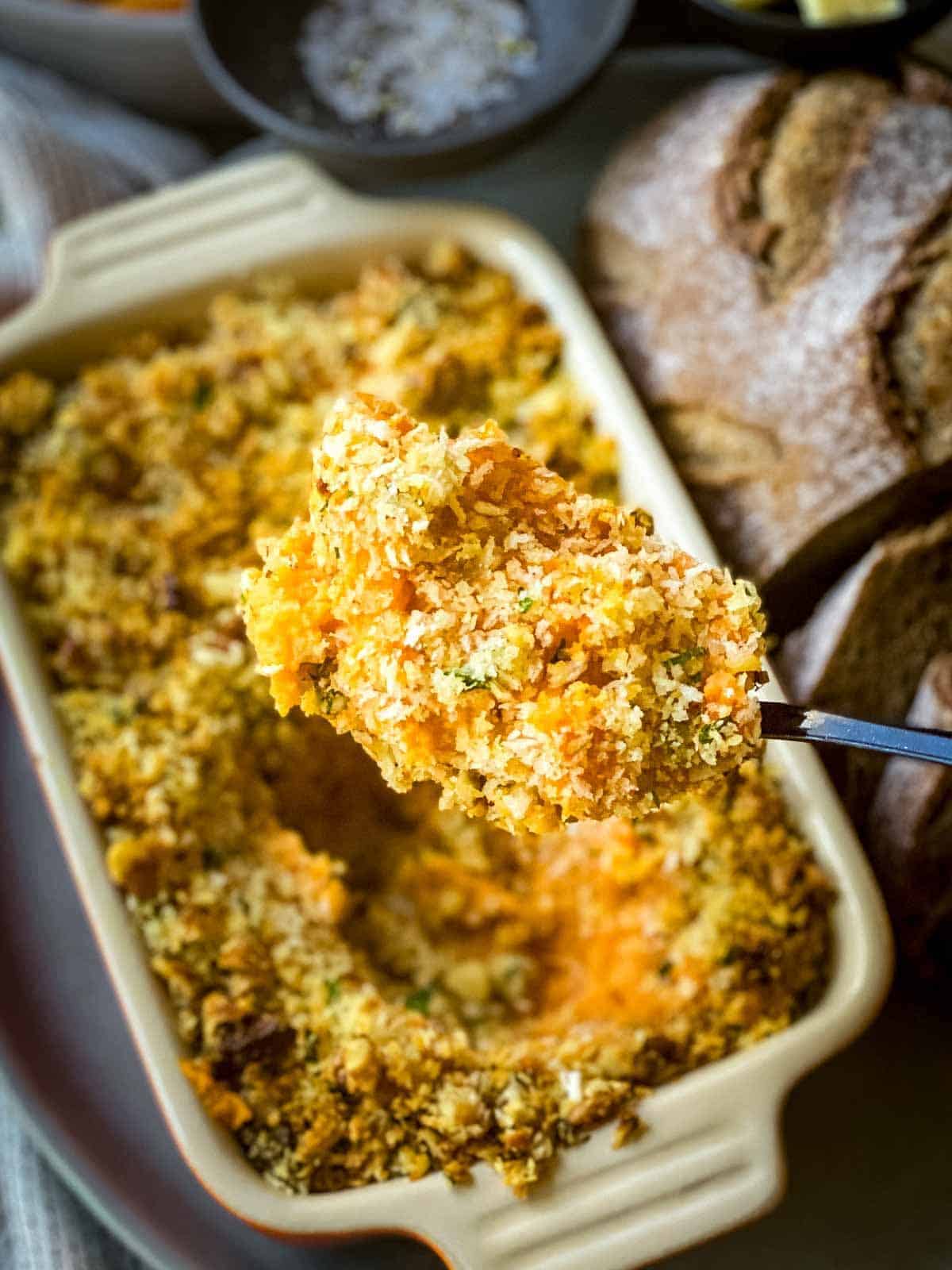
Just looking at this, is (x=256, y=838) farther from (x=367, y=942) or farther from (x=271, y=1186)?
(x=271, y=1186)

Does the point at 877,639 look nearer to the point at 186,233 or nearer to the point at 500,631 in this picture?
the point at 500,631

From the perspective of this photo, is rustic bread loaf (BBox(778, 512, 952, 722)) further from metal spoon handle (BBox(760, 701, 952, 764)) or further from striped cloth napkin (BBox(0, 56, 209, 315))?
striped cloth napkin (BBox(0, 56, 209, 315))

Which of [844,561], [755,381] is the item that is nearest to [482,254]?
[755,381]

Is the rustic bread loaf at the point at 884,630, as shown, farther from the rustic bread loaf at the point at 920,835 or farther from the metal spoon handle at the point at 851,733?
the metal spoon handle at the point at 851,733

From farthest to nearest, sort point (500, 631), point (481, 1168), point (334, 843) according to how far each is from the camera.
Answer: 1. point (334, 843)
2. point (481, 1168)
3. point (500, 631)

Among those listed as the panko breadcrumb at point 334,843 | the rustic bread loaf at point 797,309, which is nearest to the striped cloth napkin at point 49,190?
the panko breadcrumb at point 334,843

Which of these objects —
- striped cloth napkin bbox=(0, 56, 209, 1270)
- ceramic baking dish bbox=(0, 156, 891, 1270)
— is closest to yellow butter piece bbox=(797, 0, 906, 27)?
ceramic baking dish bbox=(0, 156, 891, 1270)

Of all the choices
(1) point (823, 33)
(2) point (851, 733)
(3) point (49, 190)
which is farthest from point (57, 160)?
(2) point (851, 733)
